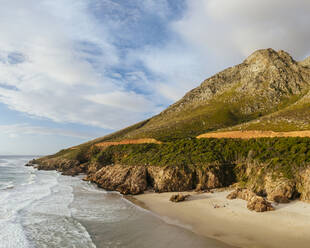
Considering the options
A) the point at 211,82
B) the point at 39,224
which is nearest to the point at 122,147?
the point at 39,224

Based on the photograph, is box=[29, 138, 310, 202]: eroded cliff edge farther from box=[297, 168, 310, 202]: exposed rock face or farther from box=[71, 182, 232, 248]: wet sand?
box=[71, 182, 232, 248]: wet sand

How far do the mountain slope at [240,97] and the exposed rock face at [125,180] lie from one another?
22.4m

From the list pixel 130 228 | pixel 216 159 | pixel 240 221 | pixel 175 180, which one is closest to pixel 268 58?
pixel 216 159

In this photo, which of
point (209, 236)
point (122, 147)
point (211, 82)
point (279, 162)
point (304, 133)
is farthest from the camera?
point (211, 82)

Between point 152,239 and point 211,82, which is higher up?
point 211,82

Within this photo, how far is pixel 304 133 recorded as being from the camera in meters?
37.1

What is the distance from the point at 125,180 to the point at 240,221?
25.4m

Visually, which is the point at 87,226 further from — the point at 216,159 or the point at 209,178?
the point at 216,159

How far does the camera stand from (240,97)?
109188 millimetres

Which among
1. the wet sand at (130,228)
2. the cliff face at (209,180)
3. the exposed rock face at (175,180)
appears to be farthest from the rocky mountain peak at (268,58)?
the wet sand at (130,228)

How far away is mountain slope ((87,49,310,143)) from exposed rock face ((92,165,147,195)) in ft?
73.5

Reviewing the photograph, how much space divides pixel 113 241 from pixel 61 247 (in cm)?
407

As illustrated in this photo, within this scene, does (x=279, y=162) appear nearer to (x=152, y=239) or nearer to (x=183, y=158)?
(x=183, y=158)

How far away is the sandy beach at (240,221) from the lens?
651 inches
